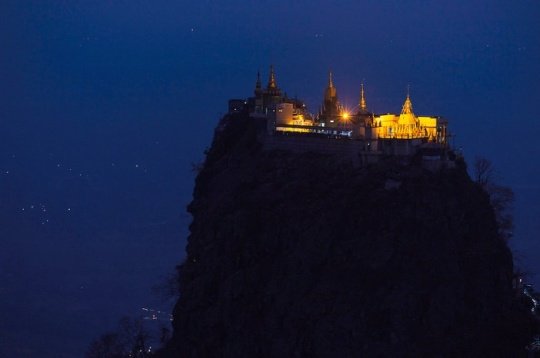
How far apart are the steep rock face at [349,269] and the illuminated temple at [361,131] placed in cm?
171

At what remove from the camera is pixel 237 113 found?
55.9 metres

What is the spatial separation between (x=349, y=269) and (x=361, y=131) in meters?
9.59

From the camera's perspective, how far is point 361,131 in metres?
48.3

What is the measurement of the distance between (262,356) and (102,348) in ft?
46.1

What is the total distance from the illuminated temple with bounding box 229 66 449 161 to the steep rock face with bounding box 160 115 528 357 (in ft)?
5.61

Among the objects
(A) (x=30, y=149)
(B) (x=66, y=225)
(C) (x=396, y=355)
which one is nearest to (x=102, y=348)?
(C) (x=396, y=355)

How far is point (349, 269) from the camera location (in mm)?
41188

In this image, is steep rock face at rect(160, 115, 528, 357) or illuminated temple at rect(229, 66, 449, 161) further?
illuminated temple at rect(229, 66, 449, 161)

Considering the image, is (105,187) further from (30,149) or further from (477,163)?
(477,163)

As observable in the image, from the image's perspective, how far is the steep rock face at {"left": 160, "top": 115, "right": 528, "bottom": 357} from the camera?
39.7m

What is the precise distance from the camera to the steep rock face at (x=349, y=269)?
3969 cm

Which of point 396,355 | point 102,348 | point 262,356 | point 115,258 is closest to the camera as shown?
point 396,355

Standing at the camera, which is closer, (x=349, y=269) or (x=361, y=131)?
(x=349, y=269)

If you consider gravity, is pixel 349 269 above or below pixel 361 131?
below
